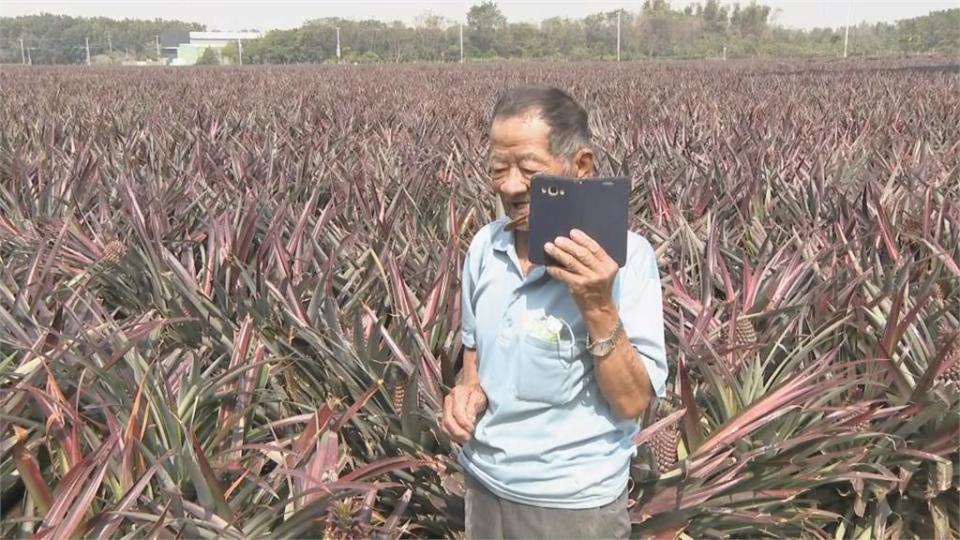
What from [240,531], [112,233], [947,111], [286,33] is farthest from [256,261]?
[286,33]

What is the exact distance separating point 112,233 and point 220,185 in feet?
2.56

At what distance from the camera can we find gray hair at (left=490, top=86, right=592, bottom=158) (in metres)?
1.25

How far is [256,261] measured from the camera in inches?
104

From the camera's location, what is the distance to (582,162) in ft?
4.25

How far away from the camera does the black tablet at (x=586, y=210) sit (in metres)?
1.12

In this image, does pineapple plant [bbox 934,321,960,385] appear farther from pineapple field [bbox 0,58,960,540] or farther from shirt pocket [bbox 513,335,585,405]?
shirt pocket [bbox 513,335,585,405]

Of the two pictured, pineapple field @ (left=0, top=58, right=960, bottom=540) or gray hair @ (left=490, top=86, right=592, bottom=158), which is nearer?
gray hair @ (left=490, top=86, right=592, bottom=158)

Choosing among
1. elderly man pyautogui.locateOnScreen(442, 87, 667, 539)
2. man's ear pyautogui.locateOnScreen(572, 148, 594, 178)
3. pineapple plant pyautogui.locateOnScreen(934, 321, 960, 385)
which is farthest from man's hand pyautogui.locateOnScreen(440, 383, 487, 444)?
pineapple plant pyautogui.locateOnScreen(934, 321, 960, 385)

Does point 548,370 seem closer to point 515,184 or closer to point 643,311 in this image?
point 643,311

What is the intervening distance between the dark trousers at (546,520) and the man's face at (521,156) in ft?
1.44

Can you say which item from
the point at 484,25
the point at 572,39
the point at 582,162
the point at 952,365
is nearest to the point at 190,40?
the point at 484,25

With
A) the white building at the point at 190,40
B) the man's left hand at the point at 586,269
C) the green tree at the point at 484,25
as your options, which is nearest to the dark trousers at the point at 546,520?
the man's left hand at the point at 586,269

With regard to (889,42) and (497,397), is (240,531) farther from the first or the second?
(889,42)

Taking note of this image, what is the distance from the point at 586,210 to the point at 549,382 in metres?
0.28
